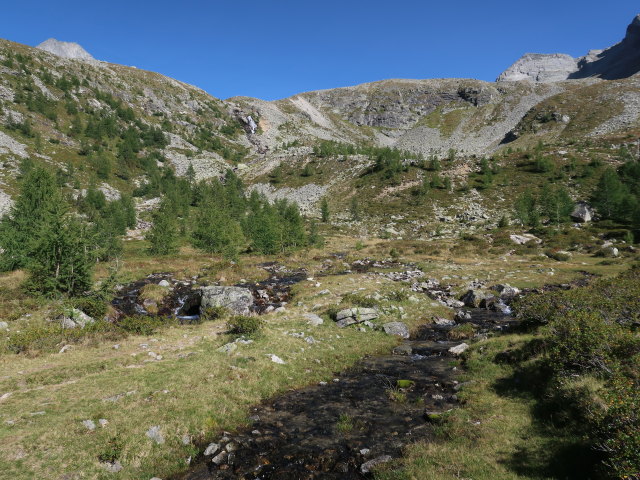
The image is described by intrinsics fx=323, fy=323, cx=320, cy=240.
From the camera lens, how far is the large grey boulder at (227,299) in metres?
27.0

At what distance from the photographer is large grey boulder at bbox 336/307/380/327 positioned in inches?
961

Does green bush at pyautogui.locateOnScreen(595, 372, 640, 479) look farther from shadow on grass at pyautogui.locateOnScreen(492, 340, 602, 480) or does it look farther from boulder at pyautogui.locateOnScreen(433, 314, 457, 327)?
boulder at pyautogui.locateOnScreen(433, 314, 457, 327)

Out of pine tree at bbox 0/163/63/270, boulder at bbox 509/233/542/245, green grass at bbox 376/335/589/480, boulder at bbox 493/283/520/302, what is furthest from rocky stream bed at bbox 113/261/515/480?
boulder at bbox 509/233/542/245

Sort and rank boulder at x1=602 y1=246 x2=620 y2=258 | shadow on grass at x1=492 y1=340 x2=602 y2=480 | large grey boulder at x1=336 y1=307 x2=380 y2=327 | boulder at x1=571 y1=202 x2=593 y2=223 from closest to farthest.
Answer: shadow on grass at x1=492 y1=340 x2=602 y2=480 → large grey boulder at x1=336 y1=307 x2=380 y2=327 → boulder at x1=602 y1=246 x2=620 y2=258 → boulder at x1=571 y1=202 x2=593 y2=223

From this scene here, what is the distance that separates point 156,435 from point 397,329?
17.2 m

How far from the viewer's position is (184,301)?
32031 mm

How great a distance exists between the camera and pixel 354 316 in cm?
2486

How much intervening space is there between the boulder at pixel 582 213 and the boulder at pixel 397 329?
74.2 metres

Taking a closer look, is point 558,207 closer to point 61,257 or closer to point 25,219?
point 61,257

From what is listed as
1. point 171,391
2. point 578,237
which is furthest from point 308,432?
point 578,237

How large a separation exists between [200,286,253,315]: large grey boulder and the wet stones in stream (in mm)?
12769

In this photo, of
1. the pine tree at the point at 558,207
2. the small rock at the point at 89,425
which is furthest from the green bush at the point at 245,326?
the pine tree at the point at 558,207

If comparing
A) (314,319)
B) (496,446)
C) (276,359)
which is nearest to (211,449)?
(276,359)

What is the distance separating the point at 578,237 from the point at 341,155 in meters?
106
